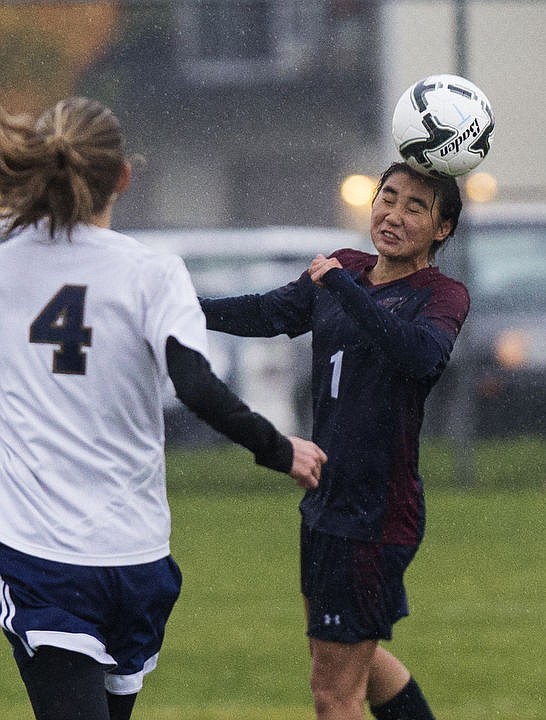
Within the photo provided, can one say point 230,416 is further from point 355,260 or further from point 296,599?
point 296,599

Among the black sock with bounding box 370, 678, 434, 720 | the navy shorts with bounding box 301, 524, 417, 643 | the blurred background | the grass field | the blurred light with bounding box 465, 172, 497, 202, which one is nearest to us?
the navy shorts with bounding box 301, 524, 417, 643

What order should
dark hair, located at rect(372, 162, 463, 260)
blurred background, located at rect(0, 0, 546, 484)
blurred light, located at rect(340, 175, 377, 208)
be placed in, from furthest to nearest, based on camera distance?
1. blurred light, located at rect(340, 175, 377, 208)
2. blurred background, located at rect(0, 0, 546, 484)
3. dark hair, located at rect(372, 162, 463, 260)

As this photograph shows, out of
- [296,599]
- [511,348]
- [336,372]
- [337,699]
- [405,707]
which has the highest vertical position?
[336,372]

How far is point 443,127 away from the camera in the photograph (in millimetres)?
3166

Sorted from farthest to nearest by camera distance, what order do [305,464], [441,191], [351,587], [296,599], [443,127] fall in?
[296,599]
[443,127]
[441,191]
[351,587]
[305,464]

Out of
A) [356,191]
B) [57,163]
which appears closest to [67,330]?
[57,163]

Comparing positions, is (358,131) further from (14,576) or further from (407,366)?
(14,576)

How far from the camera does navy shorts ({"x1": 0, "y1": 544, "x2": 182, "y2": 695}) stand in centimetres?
241

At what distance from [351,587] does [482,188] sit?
19.9 ft

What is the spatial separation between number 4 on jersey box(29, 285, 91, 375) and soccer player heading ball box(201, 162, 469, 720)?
652mm

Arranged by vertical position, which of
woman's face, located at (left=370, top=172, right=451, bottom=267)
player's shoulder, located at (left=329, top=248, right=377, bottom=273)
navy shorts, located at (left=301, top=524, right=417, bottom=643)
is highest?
woman's face, located at (left=370, top=172, right=451, bottom=267)

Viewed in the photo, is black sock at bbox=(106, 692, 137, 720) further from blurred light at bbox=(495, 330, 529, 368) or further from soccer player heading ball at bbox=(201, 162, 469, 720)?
blurred light at bbox=(495, 330, 529, 368)

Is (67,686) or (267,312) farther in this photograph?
(267,312)

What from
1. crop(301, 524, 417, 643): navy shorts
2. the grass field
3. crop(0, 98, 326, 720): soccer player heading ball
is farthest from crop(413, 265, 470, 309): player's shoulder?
the grass field
